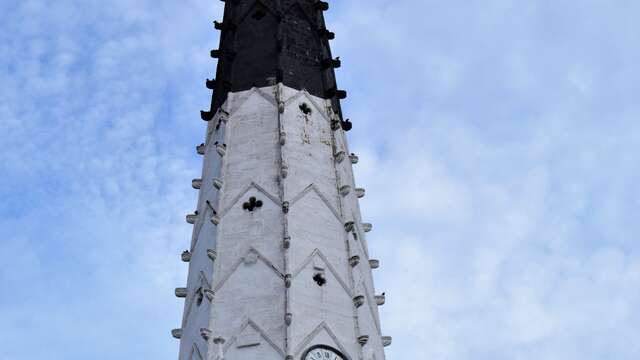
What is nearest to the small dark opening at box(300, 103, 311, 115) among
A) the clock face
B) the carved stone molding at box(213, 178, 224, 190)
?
the carved stone molding at box(213, 178, 224, 190)

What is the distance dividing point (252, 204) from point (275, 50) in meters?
6.21

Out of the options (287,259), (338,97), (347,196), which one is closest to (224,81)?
(338,97)

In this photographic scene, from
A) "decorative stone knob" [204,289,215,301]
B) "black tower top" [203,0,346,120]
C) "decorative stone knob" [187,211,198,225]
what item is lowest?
"decorative stone knob" [204,289,215,301]

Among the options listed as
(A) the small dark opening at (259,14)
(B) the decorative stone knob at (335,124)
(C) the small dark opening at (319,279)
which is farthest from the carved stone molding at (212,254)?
(A) the small dark opening at (259,14)

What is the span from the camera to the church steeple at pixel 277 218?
67.2 feet

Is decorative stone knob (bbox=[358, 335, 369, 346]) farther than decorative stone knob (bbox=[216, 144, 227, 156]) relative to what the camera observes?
No

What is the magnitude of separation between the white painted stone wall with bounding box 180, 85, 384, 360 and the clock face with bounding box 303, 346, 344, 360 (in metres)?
0.16

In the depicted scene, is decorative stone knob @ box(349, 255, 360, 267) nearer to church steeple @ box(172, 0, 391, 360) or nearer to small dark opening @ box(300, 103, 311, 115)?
church steeple @ box(172, 0, 391, 360)

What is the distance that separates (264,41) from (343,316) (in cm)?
1032

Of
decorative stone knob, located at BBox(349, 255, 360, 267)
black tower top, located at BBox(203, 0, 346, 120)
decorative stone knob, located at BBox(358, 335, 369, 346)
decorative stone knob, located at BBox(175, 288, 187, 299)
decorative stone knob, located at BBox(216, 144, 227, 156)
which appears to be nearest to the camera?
decorative stone knob, located at BBox(358, 335, 369, 346)

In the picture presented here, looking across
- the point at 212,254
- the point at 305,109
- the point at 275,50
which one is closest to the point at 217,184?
the point at 212,254

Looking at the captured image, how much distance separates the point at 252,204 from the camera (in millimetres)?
23094

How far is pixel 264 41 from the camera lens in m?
28.3

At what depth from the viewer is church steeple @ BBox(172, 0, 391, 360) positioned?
20469 millimetres
